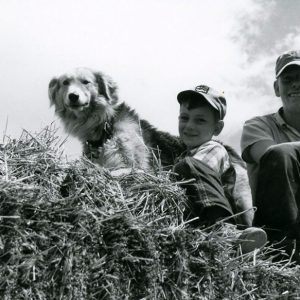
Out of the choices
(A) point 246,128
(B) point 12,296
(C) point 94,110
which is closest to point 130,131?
(C) point 94,110

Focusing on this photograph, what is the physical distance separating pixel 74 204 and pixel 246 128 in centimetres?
199

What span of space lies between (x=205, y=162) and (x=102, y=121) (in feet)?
16.0

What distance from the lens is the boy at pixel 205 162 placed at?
2.86 meters

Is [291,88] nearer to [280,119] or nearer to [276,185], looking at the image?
[280,119]

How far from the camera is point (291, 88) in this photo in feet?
13.0

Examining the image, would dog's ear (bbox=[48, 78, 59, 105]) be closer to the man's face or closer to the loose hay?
the man's face

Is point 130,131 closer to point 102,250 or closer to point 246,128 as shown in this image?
point 246,128

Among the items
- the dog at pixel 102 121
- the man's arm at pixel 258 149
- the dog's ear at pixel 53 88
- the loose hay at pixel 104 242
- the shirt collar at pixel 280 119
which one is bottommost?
the loose hay at pixel 104 242

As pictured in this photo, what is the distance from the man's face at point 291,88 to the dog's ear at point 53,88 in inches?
200

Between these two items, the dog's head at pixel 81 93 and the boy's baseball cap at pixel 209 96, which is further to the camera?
the dog's head at pixel 81 93

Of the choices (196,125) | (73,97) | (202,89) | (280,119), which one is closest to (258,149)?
(280,119)

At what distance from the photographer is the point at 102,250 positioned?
2.13 meters

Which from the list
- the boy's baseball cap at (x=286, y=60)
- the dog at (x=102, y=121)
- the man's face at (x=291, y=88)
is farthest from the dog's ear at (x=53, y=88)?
the man's face at (x=291, y=88)

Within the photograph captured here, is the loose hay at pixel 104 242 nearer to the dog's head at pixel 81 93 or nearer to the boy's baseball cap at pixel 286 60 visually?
the boy's baseball cap at pixel 286 60
